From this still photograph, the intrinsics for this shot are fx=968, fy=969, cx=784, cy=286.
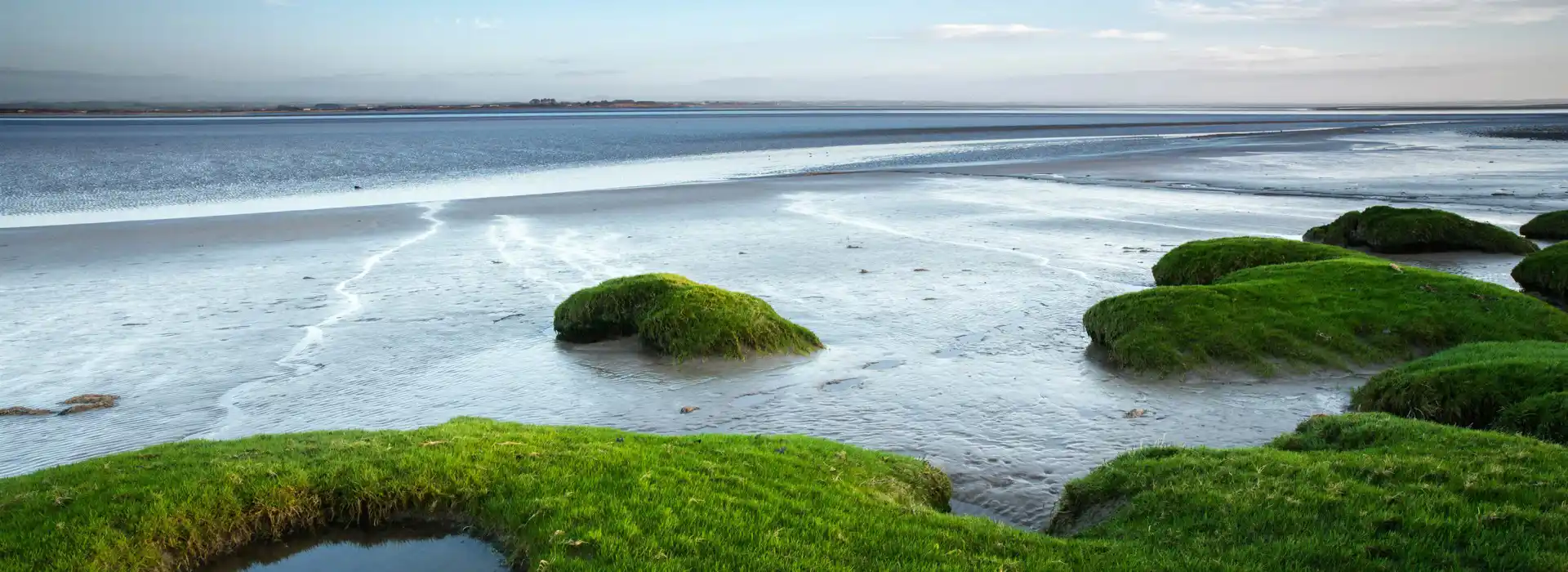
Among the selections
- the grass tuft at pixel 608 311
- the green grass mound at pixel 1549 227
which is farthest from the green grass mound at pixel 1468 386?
the green grass mound at pixel 1549 227

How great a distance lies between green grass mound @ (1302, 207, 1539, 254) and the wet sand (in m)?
1.36

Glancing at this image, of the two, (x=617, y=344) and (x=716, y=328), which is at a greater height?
(x=716, y=328)

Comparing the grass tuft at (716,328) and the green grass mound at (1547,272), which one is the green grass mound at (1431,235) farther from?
the grass tuft at (716,328)

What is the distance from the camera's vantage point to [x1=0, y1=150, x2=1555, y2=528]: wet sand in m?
11.9

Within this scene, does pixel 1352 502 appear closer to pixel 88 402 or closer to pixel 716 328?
pixel 716 328

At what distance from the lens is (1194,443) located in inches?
434

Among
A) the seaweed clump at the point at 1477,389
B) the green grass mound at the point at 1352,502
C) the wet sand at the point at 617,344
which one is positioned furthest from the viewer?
the wet sand at the point at 617,344

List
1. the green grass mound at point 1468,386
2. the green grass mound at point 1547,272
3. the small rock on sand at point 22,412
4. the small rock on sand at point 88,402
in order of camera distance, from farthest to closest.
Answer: the green grass mound at point 1547,272
the small rock on sand at point 88,402
the small rock on sand at point 22,412
the green grass mound at point 1468,386

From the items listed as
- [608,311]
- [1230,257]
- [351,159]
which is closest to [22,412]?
[608,311]

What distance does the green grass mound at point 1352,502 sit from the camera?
6496 mm

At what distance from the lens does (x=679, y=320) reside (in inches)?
614

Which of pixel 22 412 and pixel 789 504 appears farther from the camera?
pixel 22 412

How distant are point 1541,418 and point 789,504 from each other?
7773mm

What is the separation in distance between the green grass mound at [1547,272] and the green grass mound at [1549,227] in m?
8.50
